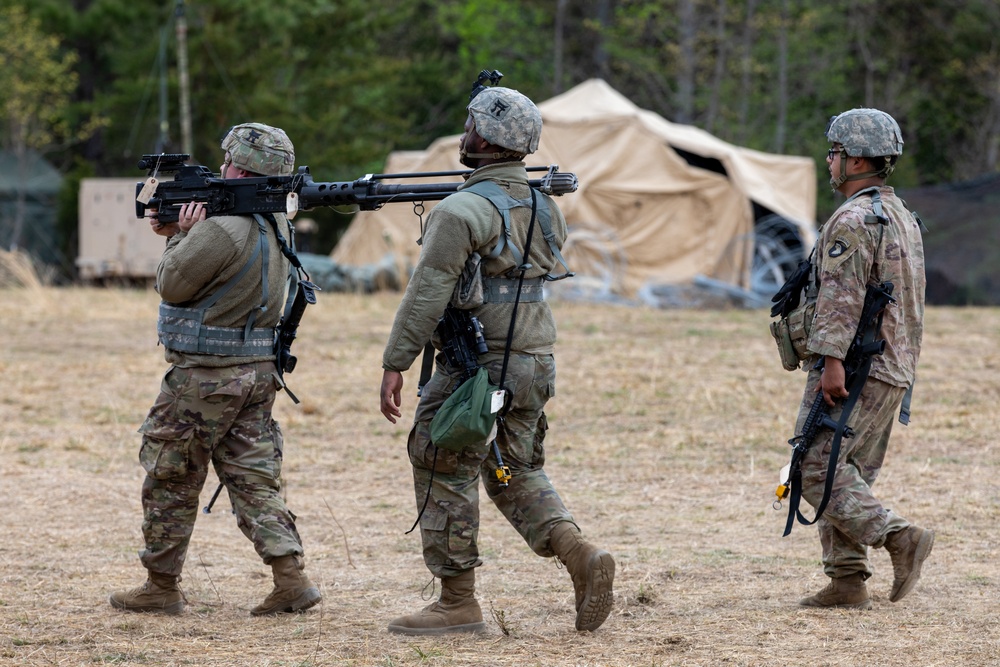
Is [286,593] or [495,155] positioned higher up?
[495,155]

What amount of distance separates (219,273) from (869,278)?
2466 millimetres

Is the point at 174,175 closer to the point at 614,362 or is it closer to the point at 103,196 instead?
the point at 614,362

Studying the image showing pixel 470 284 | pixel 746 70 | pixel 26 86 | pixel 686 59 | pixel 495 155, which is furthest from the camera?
pixel 686 59

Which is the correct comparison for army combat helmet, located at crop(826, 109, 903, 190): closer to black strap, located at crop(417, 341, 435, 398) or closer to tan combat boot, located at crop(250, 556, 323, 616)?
black strap, located at crop(417, 341, 435, 398)

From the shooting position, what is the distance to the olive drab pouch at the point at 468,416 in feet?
14.8

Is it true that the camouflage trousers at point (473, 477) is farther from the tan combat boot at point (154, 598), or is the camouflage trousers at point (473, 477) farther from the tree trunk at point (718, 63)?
the tree trunk at point (718, 63)

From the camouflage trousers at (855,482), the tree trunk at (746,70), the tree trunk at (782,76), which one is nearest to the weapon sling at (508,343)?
the camouflage trousers at (855,482)

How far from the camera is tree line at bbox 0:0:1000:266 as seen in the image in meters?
26.1

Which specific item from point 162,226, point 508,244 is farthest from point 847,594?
point 162,226

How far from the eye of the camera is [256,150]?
5.16 metres

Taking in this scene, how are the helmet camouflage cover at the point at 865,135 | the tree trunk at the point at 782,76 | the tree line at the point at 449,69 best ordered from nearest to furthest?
the helmet camouflage cover at the point at 865,135 < the tree line at the point at 449,69 < the tree trunk at the point at 782,76

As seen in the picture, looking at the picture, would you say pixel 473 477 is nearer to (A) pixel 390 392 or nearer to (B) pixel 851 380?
(A) pixel 390 392

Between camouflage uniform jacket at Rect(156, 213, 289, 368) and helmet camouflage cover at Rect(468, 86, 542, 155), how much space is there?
1.05 meters

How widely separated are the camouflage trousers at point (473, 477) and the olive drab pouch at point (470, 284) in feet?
0.79
